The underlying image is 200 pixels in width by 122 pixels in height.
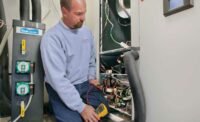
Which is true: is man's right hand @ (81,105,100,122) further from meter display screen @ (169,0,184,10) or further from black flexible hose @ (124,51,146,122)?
meter display screen @ (169,0,184,10)

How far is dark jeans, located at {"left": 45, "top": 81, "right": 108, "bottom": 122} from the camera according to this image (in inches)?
43.6

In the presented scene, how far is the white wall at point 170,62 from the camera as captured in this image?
87 centimetres

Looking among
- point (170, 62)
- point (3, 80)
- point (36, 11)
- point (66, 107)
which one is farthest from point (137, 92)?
point (3, 80)

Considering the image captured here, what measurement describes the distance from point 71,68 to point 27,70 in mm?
267

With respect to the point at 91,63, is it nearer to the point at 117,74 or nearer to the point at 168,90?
the point at 117,74

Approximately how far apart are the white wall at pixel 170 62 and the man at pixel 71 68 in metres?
0.36

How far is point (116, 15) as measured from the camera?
1728 millimetres

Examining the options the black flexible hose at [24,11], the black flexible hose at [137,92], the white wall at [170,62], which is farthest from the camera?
the black flexible hose at [24,11]

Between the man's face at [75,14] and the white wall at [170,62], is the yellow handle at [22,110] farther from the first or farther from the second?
the white wall at [170,62]

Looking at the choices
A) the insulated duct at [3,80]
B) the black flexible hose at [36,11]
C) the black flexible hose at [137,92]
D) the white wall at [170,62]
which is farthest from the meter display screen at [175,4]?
the insulated duct at [3,80]

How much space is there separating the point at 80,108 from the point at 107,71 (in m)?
0.68

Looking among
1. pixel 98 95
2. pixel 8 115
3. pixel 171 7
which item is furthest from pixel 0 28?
pixel 171 7

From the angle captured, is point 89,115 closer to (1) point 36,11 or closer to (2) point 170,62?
(2) point 170,62

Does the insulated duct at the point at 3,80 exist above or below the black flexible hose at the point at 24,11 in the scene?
below
